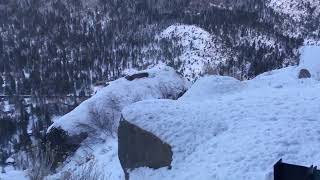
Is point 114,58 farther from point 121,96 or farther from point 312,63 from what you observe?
point 121,96

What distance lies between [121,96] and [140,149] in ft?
78.5

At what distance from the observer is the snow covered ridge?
1687 inches

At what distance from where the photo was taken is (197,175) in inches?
637

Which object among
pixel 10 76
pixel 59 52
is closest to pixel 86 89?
pixel 10 76

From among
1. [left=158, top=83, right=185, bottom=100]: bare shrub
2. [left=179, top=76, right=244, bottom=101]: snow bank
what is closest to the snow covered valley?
[left=179, top=76, right=244, bottom=101]: snow bank

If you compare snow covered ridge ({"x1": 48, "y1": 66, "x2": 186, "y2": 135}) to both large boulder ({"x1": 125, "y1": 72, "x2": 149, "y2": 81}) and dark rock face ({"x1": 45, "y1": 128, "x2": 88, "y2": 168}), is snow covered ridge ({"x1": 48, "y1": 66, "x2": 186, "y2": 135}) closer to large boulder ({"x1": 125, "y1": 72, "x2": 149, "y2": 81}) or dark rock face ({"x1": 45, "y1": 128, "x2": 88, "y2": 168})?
large boulder ({"x1": 125, "y1": 72, "x2": 149, "y2": 81})

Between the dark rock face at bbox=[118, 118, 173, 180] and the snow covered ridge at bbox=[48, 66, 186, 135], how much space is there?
19735mm

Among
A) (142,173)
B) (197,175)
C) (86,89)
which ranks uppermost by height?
(197,175)

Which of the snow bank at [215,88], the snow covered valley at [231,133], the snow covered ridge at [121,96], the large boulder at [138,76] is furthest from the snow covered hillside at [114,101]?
the snow covered valley at [231,133]

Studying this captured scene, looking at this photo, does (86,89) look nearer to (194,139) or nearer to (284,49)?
(284,49)

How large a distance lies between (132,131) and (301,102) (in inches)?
266

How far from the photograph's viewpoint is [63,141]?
40.5m

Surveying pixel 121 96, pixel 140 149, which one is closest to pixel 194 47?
pixel 121 96

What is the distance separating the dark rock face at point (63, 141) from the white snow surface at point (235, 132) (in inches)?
712
